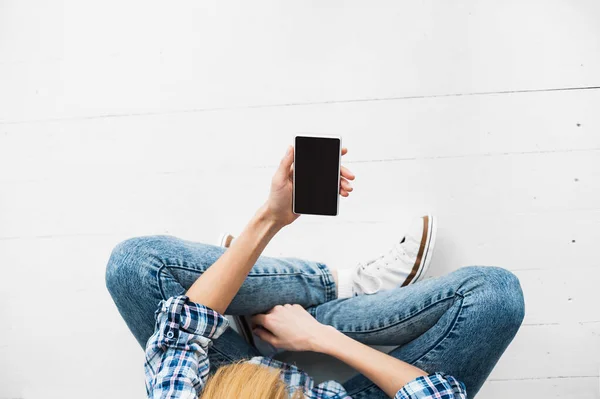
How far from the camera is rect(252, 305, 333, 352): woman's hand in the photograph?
36.4 inches

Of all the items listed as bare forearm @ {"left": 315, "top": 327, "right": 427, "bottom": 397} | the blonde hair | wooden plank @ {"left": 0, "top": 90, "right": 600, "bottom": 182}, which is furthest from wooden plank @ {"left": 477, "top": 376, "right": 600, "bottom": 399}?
the blonde hair

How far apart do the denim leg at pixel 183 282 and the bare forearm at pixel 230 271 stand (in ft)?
0.17

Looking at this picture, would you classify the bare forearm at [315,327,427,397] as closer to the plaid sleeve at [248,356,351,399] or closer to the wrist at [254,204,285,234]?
the plaid sleeve at [248,356,351,399]

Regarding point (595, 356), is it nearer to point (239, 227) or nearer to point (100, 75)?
point (239, 227)

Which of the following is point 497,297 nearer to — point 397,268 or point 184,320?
point 397,268

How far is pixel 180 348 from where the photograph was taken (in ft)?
2.53

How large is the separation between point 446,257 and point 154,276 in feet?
2.13

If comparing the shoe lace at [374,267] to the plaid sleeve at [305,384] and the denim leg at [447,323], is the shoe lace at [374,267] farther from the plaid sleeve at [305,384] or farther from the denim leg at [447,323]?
the plaid sleeve at [305,384]

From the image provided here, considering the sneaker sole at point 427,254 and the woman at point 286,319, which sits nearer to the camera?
the woman at point 286,319

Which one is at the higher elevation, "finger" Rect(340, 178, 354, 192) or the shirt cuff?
"finger" Rect(340, 178, 354, 192)

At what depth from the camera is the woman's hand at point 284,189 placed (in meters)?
0.82

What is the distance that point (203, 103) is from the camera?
1.14 meters

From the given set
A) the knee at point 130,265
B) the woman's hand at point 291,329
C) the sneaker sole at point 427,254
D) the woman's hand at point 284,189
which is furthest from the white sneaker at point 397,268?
the knee at point 130,265

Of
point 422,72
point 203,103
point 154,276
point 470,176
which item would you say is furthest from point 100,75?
point 470,176
